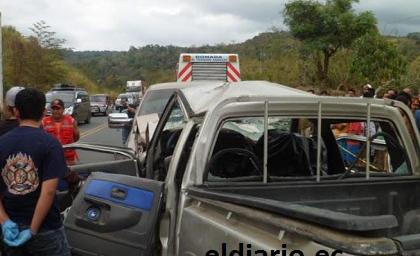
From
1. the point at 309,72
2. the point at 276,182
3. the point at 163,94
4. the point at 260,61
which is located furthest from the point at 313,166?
the point at 260,61

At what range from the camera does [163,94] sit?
32.1ft

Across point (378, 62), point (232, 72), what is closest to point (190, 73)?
point (232, 72)

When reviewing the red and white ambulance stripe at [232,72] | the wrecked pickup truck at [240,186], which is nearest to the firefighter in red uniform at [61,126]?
the wrecked pickup truck at [240,186]

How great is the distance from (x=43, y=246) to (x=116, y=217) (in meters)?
0.46

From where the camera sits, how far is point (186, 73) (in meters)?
13.9

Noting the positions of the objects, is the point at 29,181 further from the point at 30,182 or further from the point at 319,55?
the point at 319,55

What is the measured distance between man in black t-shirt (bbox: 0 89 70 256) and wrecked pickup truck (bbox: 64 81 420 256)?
0.37 metres

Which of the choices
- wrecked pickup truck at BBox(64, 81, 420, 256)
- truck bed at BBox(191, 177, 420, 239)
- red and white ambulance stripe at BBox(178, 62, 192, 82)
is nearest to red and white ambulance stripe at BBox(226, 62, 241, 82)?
red and white ambulance stripe at BBox(178, 62, 192, 82)

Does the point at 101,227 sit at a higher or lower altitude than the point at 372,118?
lower

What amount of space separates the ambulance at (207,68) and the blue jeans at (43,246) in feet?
33.9

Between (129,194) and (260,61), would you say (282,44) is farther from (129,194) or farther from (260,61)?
→ (129,194)

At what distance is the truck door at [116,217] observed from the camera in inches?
137

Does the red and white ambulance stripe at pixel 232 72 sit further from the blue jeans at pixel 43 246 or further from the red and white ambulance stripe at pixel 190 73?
the blue jeans at pixel 43 246

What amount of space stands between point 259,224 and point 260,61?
36.5m
